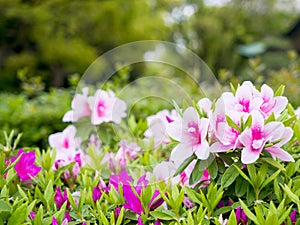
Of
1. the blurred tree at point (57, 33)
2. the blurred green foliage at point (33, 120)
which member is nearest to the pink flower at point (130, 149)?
the blurred green foliage at point (33, 120)

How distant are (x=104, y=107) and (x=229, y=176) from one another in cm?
75

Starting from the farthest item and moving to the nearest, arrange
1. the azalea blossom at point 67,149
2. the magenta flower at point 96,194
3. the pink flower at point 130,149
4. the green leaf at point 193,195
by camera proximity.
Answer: the pink flower at point 130,149 → the azalea blossom at point 67,149 → the magenta flower at point 96,194 → the green leaf at point 193,195

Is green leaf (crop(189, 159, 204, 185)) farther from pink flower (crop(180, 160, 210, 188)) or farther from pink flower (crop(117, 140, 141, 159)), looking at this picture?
pink flower (crop(117, 140, 141, 159))

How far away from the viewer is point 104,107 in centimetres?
181

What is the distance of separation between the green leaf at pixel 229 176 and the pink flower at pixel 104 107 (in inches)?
27.5

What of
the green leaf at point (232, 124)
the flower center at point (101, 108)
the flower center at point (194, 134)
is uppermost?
the flower center at point (101, 108)

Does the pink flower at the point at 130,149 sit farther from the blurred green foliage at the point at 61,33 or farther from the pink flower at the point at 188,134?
the blurred green foliage at the point at 61,33

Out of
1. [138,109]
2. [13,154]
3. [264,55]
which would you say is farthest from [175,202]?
[264,55]

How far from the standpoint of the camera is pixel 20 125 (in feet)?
12.8

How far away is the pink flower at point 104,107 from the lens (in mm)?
1775

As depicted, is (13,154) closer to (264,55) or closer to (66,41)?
(66,41)

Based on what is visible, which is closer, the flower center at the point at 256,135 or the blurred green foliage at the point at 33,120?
the flower center at the point at 256,135

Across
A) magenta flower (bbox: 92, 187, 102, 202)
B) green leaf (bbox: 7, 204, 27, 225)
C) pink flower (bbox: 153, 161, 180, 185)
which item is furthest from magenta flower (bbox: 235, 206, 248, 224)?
green leaf (bbox: 7, 204, 27, 225)

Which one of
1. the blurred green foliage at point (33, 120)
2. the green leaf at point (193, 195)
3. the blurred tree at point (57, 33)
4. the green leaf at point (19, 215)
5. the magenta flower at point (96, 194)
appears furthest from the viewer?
the blurred tree at point (57, 33)
